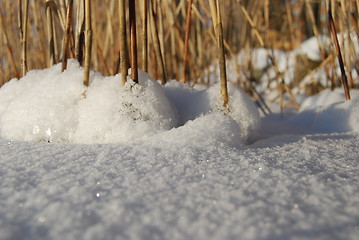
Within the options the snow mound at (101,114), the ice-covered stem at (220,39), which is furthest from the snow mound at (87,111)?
the ice-covered stem at (220,39)

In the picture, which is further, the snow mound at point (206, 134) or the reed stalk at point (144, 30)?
the reed stalk at point (144, 30)

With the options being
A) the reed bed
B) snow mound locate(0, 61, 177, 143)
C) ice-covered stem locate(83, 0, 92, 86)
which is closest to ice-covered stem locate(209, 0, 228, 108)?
the reed bed

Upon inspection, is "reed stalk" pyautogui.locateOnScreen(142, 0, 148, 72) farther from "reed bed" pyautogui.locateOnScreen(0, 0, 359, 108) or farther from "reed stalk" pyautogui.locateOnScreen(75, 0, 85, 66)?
"reed stalk" pyautogui.locateOnScreen(75, 0, 85, 66)

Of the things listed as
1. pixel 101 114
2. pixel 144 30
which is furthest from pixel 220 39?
pixel 101 114

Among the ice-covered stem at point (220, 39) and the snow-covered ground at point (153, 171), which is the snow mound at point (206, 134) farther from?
the ice-covered stem at point (220, 39)

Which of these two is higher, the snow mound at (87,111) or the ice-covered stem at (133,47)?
the ice-covered stem at (133,47)

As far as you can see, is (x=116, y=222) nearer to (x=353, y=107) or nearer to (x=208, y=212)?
(x=208, y=212)

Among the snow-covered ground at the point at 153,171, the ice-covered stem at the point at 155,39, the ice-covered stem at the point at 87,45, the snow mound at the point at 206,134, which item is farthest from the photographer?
the ice-covered stem at the point at 155,39
